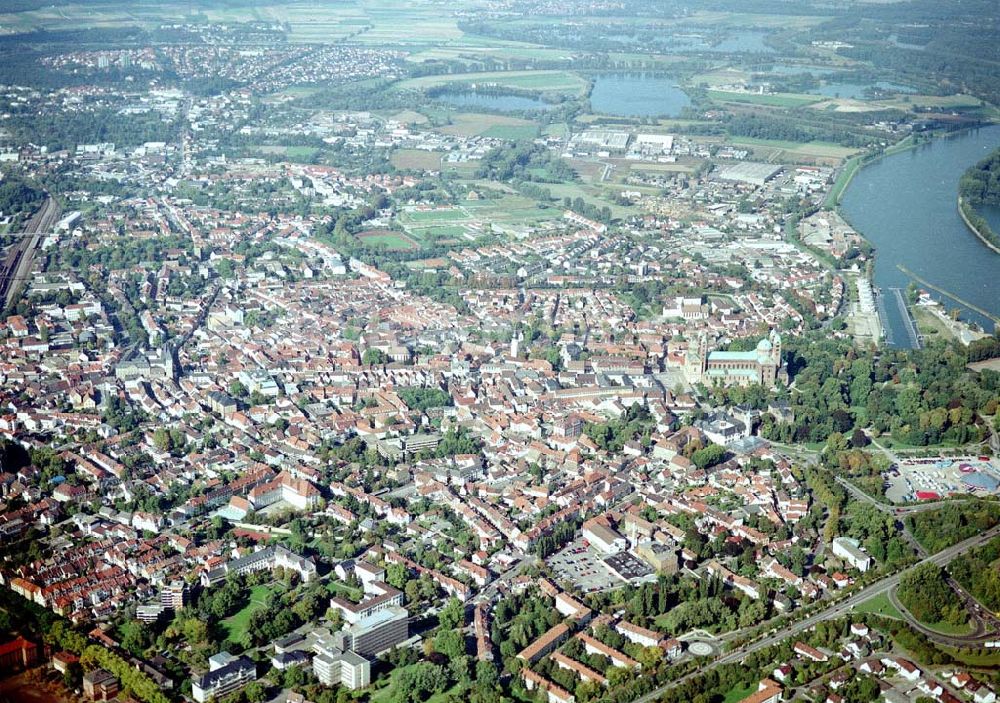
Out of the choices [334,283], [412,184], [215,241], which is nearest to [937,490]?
[334,283]

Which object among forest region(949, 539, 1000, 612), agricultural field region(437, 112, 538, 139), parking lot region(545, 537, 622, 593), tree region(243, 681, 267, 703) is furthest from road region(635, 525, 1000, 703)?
agricultural field region(437, 112, 538, 139)

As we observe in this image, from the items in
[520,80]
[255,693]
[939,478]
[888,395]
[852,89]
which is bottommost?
[939,478]

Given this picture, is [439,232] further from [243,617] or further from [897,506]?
[243,617]

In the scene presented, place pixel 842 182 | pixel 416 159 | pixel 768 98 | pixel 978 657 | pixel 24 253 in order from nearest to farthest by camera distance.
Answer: pixel 978 657
pixel 24 253
pixel 842 182
pixel 416 159
pixel 768 98

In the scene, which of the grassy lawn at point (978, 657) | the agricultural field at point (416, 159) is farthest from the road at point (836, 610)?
the agricultural field at point (416, 159)

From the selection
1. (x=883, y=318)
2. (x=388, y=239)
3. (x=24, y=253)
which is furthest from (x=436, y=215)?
(x=883, y=318)

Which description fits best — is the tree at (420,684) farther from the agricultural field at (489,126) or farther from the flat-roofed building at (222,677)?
the agricultural field at (489,126)
